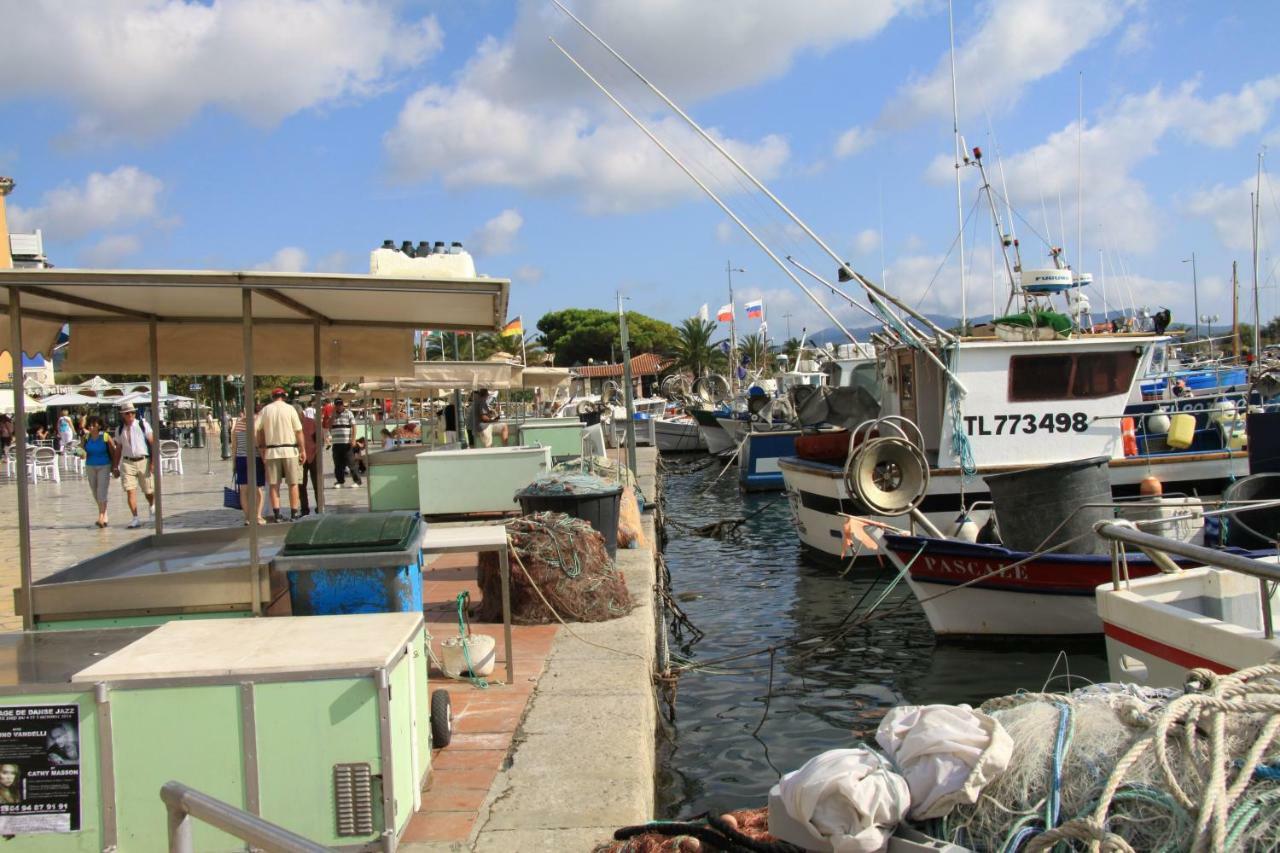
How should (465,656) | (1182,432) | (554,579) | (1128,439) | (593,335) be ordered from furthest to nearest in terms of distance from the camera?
(593,335)
(1128,439)
(1182,432)
(554,579)
(465,656)

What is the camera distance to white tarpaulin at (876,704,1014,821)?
10.4ft

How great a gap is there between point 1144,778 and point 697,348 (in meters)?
70.2

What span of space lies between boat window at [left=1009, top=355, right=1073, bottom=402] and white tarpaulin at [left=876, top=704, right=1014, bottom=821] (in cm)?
1171

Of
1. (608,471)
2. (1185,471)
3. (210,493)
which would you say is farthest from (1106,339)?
(210,493)


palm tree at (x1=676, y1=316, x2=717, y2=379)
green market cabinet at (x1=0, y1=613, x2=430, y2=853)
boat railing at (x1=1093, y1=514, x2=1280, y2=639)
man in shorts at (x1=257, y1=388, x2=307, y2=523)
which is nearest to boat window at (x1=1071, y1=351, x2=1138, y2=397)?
boat railing at (x1=1093, y1=514, x2=1280, y2=639)

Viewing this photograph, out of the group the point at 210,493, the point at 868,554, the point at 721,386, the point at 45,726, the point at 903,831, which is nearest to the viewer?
the point at 903,831

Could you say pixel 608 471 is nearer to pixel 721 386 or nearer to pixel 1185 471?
pixel 1185 471

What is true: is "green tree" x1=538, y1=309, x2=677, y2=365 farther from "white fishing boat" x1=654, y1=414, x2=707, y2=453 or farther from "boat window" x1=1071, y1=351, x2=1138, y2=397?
"boat window" x1=1071, y1=351, x2=1138, y2=397

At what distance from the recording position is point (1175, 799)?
292 centimetres

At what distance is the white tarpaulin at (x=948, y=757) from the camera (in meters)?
3.18

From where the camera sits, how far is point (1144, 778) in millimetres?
3033

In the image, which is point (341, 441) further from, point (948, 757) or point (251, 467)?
point (948, 757)

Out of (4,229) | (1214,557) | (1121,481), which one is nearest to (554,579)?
(1214,557)

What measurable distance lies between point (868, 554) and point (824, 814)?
12.6 meters
